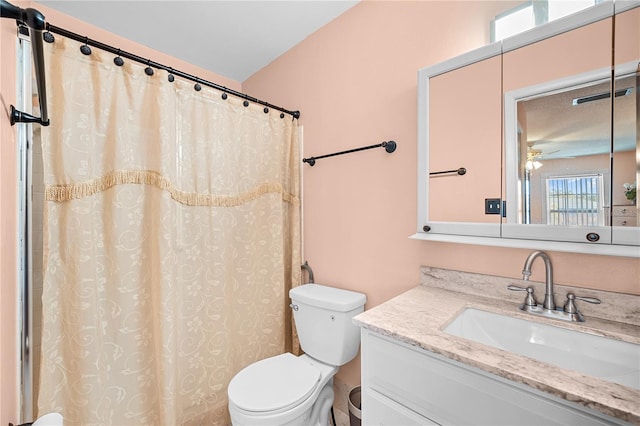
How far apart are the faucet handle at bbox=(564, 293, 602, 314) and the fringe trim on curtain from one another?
157 cm

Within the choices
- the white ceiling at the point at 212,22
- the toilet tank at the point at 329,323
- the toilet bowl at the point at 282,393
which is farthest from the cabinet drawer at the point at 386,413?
the white ceiling at the point at 212,22

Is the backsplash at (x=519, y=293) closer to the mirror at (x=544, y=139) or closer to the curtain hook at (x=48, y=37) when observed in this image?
the mirror at (x=544, y=139)

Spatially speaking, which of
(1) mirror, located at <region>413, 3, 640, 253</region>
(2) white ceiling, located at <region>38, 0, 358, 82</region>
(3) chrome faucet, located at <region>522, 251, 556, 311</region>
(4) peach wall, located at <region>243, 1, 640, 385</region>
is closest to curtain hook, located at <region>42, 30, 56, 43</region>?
(2) white ceiling, located at <region>38, 0, 358, 82</region>

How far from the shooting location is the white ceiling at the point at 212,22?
5.08 ft

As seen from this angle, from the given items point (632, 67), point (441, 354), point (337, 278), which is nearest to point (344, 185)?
point (337, 278)

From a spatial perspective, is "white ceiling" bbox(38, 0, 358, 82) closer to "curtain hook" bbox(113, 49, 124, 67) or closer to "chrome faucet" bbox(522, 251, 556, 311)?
"curtain hook" bbox(113, 49, 124, 67)

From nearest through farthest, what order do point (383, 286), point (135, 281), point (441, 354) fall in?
point (441, 354), point (135, 281), point (383, 286)

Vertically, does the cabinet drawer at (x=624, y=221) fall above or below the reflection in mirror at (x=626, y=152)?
below

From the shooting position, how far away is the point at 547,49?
97 centimetres

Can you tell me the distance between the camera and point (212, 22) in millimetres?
1690

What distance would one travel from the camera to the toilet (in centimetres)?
114

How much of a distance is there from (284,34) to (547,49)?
1.53 m

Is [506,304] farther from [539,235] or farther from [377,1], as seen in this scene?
[377,1]

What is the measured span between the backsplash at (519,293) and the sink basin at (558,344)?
4.9 inches
